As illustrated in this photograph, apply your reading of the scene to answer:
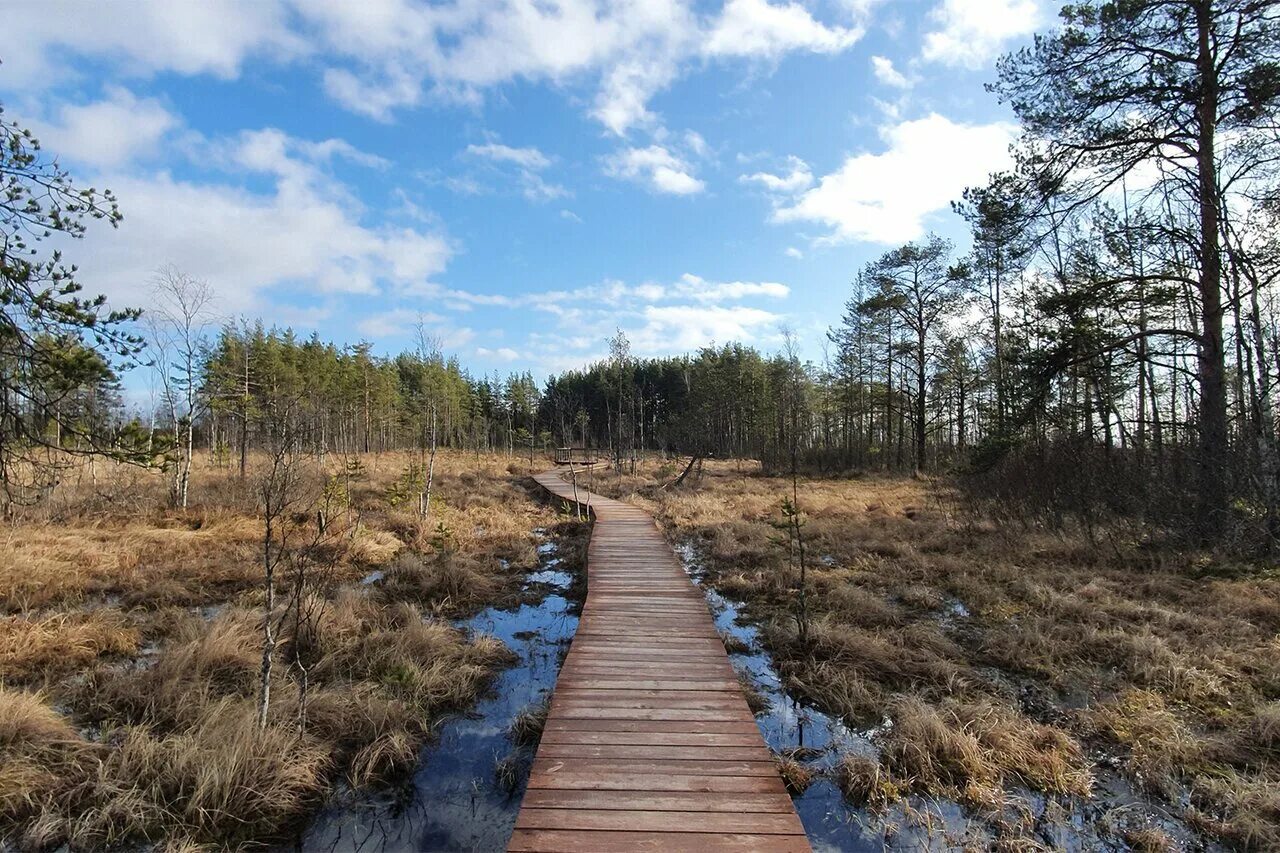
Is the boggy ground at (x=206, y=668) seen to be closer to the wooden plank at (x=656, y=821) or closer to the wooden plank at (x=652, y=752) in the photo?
the wooden plank at (x=652, y=752)

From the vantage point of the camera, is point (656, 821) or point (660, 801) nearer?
point (656, 821)

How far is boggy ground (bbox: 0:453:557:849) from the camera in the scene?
12.2ft

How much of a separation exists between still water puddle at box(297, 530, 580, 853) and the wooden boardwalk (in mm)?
567

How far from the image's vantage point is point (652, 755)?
381cm

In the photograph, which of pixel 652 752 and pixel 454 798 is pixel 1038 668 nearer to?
pixel 652 752

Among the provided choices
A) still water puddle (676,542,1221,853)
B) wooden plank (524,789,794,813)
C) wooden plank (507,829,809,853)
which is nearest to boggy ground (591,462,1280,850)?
still water puddle (676,542,1221,853)

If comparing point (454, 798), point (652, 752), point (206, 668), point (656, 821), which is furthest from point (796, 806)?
point (206, 668)

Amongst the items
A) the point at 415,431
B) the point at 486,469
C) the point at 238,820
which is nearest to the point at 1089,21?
the point at 238,820

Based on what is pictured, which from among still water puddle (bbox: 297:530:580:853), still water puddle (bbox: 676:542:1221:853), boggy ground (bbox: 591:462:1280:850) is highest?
boggy ground (bbox: 591:462:1280:850)

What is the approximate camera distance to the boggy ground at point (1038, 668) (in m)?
3.98

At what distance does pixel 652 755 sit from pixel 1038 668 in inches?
181

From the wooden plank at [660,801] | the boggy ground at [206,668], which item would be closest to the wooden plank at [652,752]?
the wooden plank at [660,801]

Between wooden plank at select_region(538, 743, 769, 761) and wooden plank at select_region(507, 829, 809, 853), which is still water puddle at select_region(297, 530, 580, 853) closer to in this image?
wooden plank at select_region(538, 743, 769, 761)

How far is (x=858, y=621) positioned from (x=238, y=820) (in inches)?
258
